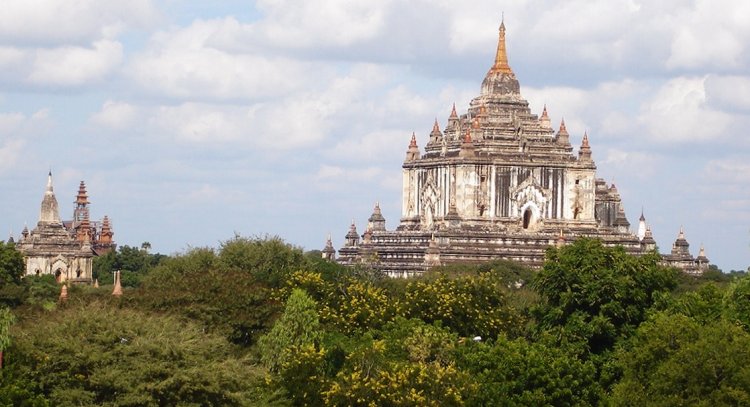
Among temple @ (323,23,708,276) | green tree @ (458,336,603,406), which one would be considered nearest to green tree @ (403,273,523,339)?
green tree @ (458,336,603,406)

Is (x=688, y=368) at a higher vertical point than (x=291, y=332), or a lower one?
lower

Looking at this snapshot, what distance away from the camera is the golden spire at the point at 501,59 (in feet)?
395

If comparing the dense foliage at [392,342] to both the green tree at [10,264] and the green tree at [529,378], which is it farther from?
the green tree at [10,264]

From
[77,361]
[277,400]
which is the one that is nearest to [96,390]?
[77,361]

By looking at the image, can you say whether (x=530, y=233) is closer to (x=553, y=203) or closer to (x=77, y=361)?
(x=553, y=203)

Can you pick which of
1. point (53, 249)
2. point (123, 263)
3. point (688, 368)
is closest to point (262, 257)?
point (688, 368)

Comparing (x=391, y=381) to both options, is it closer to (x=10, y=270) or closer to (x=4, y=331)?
(x=4, y=331)

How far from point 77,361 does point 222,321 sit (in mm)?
14458

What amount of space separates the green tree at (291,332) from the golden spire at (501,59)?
5233 centimetres

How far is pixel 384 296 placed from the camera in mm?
75500

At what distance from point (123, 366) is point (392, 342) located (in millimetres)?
9789

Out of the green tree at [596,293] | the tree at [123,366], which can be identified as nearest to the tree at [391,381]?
the tree at [123,366]

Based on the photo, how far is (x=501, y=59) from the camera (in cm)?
12112

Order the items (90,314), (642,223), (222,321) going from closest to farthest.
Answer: (90,314), (222,321), (642,223)
